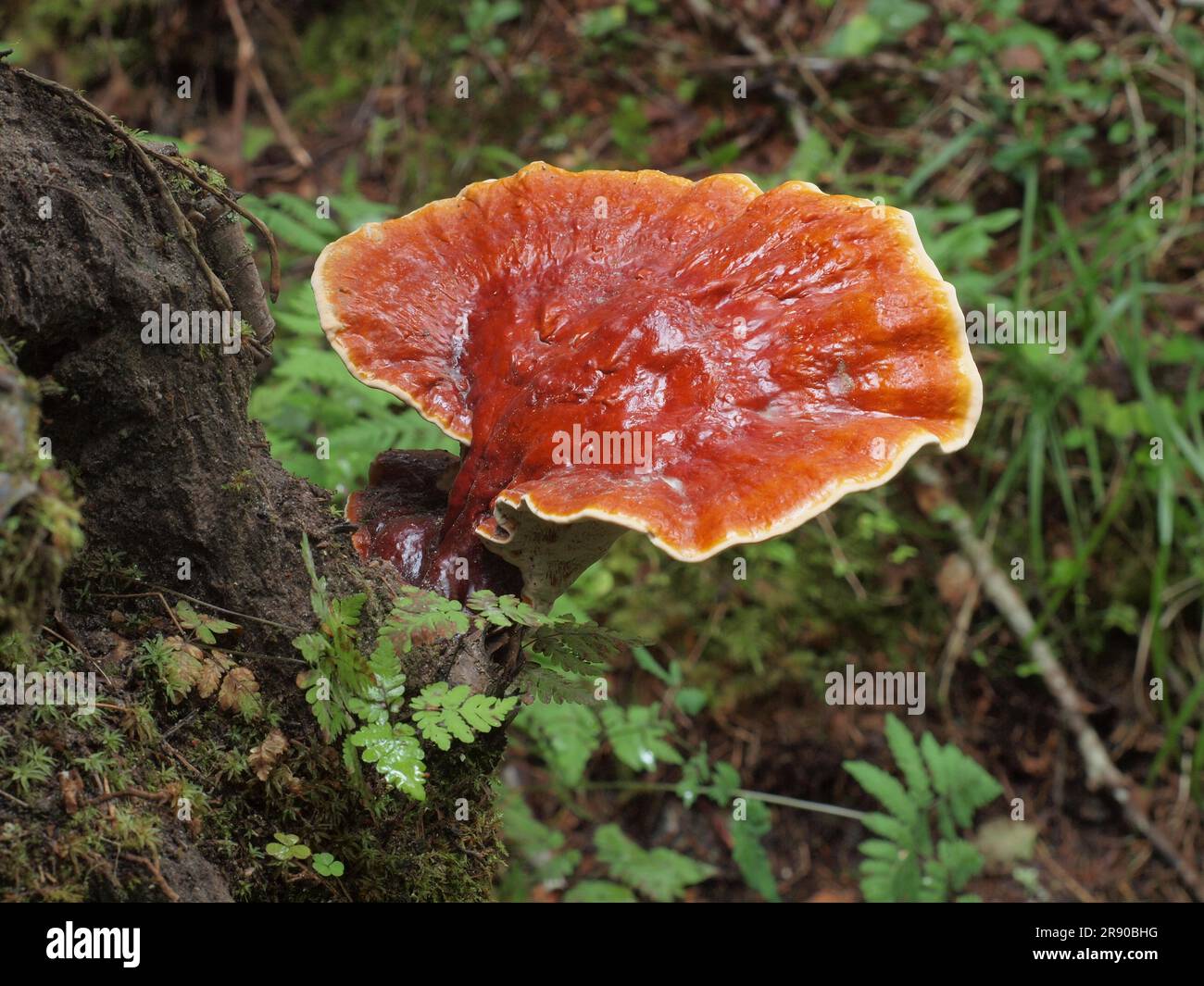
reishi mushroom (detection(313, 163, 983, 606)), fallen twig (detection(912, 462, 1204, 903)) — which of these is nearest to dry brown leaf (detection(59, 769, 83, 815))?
reishi mushroom (detection(313, 163, 983, 606))

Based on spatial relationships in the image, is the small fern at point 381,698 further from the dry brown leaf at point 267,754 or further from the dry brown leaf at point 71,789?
the dry brown leaf at point 71,789

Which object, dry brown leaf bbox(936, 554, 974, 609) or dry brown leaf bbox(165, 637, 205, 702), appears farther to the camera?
dry brown leaf bbox(936, 554, 974, 609)

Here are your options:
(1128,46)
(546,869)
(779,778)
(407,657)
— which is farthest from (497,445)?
(1128,46)

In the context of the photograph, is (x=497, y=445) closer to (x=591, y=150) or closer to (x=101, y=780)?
(x=101, y=780)

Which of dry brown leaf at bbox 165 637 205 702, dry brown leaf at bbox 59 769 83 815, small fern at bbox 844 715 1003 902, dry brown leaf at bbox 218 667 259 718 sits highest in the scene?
dry brown leaf at bbox 165 637 205 702

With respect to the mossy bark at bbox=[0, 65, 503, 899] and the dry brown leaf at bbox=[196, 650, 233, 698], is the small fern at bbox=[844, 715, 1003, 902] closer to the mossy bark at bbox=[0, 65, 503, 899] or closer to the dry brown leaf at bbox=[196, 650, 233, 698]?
the mossy bark at bbox=[0, 65, 503, 899]
